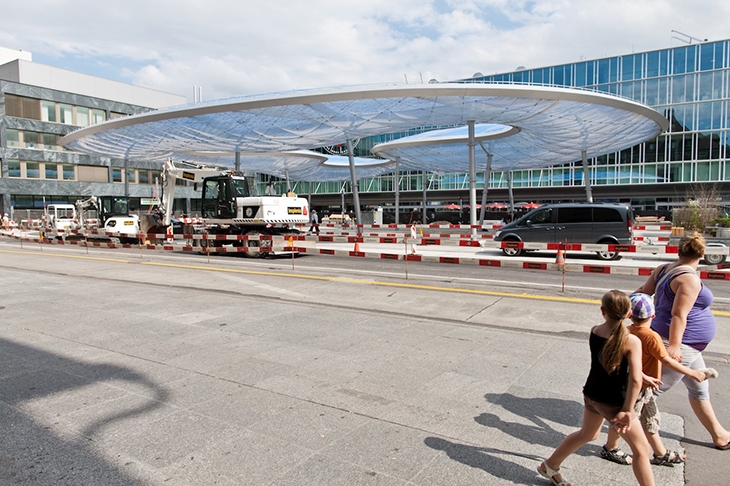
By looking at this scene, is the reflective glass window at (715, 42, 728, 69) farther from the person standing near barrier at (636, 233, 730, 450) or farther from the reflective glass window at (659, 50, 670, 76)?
the person standing near barrier at (636, 233, 730, 450)

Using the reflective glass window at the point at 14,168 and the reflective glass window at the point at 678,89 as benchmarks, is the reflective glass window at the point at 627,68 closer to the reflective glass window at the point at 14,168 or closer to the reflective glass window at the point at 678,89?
the reflective glass window at the point at 678,89

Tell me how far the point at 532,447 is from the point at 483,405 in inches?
31.8

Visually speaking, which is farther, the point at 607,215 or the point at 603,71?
the point at 603,71

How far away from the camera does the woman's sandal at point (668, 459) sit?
366cm

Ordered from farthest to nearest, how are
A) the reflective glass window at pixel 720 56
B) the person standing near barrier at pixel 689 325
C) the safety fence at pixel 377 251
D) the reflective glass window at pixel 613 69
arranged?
1. the reflective glass window at pixel 613 69
2. the reflective glass window at pixel 720 56
3. the safety fence at pixel 377 251
4. the person standing near barrier at pixel 689 325

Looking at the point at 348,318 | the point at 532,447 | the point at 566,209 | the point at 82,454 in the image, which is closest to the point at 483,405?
Answer: the point at 532,447

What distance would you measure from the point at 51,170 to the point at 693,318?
6706cm

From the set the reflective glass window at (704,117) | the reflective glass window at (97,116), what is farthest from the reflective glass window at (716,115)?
the reflective glass window at (97,116)

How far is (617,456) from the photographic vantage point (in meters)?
3.70

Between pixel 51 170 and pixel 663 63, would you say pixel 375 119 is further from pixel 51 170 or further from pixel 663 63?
pixel 663 63

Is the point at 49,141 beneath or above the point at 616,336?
above

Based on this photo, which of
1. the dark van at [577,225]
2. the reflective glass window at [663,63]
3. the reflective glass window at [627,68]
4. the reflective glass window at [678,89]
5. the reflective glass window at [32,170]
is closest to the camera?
the dark van at [577,225]

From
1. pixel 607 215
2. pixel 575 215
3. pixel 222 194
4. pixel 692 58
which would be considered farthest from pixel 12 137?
pixel 692 58

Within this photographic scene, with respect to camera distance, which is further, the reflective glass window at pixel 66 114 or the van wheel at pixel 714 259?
the reflective glass window at pixel 66 114
